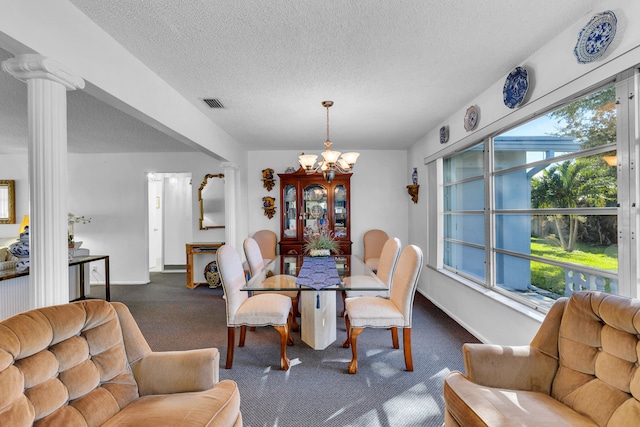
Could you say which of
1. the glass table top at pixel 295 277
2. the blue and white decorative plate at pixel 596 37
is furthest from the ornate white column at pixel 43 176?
the blue and white decorative plate at pixel 596 37

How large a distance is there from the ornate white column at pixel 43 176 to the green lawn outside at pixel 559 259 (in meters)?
2.95

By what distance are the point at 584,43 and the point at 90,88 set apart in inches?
113

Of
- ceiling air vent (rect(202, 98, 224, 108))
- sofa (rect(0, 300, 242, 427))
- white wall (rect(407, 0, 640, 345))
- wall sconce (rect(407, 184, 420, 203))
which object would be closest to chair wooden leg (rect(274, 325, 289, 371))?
sofa (rect(0, 300, 242, 427))

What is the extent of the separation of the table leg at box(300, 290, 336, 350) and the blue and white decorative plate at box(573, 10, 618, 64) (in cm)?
233

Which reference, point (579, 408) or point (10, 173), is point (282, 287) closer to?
point (579, 408)

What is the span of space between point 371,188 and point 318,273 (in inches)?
113

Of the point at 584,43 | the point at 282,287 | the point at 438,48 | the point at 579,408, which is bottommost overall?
the point at 579,408

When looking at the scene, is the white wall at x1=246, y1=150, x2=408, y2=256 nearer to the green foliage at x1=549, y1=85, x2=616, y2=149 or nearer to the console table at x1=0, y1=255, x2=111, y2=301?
the console table at x1=0, y1=255, x2=111, y2=301

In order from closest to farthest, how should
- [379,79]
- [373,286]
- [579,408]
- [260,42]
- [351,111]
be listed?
[579,408] < [260,42] < [373,286] < [379,79] < [351,111]

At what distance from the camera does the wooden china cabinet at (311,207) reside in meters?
4.90

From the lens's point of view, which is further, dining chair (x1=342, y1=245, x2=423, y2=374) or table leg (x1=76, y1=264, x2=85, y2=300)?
table leg (x1=76, y1=264, x2=85, y2=300)

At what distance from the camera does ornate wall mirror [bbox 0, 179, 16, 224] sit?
5.33m

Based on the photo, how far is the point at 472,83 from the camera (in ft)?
8.56

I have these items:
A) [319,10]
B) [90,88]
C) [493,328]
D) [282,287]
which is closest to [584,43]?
[319,10]
